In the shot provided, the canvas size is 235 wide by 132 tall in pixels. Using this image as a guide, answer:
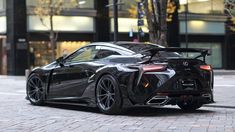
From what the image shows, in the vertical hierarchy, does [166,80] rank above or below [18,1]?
below

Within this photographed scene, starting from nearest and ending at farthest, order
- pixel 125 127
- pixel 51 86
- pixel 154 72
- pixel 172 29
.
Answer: pixel 125 127
pixel 154 72
pixel 51 86
pixel 172 29

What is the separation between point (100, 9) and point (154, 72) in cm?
2868

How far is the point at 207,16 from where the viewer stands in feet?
139

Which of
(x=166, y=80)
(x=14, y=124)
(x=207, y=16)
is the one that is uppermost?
(x=207, y=16)

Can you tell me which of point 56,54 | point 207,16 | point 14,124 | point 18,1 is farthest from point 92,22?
point 14,124

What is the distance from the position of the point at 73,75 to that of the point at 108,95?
1.25 metres

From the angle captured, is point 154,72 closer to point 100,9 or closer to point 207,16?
point 100,9

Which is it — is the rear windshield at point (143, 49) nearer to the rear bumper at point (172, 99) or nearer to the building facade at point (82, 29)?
the rear bumper at point (172, 99)

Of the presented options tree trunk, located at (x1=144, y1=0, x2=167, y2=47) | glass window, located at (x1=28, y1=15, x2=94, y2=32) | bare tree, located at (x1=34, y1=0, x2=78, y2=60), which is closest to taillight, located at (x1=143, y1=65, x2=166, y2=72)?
tree trunk, located at (x1=144, y1=0, x2=167, y2=47)

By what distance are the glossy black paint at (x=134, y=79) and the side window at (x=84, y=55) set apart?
0.16m

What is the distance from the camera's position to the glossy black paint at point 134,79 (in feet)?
29.6

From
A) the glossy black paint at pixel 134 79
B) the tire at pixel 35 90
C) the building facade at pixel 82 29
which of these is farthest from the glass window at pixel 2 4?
the glossy black paint at pixel 134 79

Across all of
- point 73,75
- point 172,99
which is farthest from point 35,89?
point 172,99

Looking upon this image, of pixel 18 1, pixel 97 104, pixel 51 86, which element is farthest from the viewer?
pixel 18 1
